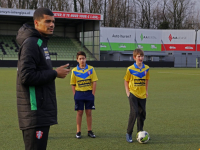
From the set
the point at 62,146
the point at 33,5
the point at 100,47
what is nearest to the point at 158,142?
the point at 62,146

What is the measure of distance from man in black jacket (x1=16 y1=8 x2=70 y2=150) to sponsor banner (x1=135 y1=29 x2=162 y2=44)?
49264 mm

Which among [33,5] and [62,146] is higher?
[33,5]

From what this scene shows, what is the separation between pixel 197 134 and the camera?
6.78m

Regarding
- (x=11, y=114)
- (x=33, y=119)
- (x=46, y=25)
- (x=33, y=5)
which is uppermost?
(x=33, y=5)

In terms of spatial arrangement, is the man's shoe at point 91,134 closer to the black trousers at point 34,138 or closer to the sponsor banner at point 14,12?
the black trousers at point 34,138

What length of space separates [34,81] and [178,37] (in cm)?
5287

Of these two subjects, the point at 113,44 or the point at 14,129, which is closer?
the point at 14,129

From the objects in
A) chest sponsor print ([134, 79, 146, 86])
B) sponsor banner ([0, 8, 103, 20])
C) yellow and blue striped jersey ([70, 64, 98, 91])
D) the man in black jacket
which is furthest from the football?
sponsor banner ([0, 8, 103, 20])

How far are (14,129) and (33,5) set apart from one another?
57.7 metres

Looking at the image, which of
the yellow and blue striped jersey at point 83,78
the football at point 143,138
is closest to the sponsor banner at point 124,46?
the yellow and blue striped jersey at point 83,78

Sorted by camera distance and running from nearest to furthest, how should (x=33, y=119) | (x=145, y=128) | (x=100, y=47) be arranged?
1. (x=33, y=119)
2. (x=145, y=128)
3. (x=100, y=47)

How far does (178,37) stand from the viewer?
53875mm

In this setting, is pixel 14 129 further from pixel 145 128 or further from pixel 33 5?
pixel 33 5

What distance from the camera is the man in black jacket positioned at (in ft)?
10.4
